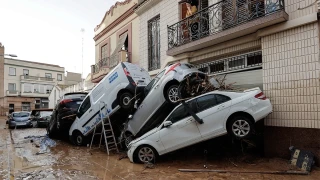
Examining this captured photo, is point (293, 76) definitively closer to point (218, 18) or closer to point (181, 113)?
point (181, 113)

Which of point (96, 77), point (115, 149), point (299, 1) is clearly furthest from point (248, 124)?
point (96, 77)

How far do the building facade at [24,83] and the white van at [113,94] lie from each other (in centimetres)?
3762

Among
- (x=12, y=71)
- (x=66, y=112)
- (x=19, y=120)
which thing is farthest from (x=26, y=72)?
(x=66, y=112)

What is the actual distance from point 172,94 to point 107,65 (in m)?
10.0

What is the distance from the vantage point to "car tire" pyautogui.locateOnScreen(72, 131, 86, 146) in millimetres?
10856

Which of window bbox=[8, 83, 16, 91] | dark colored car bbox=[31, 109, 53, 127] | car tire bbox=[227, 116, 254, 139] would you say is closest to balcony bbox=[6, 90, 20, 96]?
window bbox=[8, 83, 16, 91]

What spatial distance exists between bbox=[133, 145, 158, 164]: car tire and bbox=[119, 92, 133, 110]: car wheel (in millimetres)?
2159

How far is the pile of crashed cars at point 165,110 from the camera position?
21.2 feet

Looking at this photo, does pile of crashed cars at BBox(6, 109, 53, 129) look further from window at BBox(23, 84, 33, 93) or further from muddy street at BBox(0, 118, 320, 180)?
window at BBox(23, 84, 33, 93)

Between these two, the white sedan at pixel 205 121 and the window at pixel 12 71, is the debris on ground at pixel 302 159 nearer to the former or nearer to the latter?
the white sedan at pixel 205 121

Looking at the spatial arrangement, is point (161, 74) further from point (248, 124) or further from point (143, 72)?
point (248, 124)

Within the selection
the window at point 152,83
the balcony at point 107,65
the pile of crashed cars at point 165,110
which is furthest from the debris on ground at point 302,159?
the balcony at point 107,65

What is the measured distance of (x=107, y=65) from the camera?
55.4 feet

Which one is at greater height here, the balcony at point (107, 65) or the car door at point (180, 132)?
the balcony at point (107, 65)
